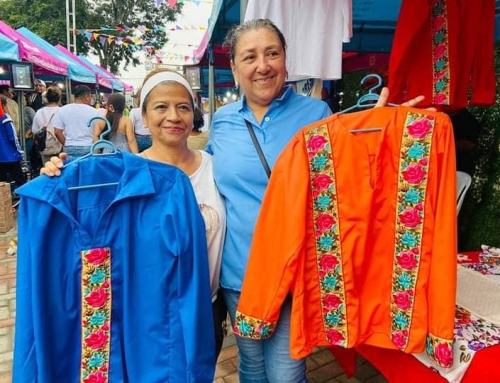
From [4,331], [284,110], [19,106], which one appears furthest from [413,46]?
[19,106]

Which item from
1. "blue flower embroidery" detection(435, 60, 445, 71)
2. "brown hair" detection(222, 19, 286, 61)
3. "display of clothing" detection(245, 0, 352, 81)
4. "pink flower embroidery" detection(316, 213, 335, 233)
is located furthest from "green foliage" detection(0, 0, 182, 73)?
"pink flower embroidery" detection(316, 213, 335, 233)

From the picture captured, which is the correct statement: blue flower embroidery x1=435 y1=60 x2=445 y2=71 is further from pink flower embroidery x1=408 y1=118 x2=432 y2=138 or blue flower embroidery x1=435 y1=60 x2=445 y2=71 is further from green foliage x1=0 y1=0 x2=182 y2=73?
green foliage x1=0 y1=0 x2=182 y2=73

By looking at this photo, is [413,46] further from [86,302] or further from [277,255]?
[86,302]

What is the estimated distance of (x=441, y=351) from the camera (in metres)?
1.30

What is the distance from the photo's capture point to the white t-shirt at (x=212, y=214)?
65.1 inches

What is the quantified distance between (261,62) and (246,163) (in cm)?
42

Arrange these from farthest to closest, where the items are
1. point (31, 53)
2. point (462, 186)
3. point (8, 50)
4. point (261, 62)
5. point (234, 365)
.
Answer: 1. point (31, 53)
2. point (8, 50)
3. point (234, 365)
4. point (462, 186)
5. point (261, 62)

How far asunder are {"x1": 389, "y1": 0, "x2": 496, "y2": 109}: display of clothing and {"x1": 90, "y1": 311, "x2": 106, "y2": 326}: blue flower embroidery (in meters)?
1.93

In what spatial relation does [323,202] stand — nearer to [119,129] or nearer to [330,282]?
[330,282]

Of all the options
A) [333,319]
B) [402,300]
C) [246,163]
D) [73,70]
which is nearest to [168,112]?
[246,163]

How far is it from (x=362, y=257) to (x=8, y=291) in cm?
359

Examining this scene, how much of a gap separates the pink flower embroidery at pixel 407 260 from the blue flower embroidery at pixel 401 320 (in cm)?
17

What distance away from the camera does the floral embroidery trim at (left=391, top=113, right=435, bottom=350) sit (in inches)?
55.1

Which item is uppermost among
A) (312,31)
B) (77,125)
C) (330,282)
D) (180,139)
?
→ (312,31)
